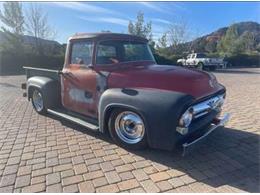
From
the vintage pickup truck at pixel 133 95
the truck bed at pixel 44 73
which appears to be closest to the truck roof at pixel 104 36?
the vintage pickup truck at pixel 133 95

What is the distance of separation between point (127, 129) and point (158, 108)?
0.92 meters

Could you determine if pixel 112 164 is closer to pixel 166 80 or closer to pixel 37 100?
pixel 166 80

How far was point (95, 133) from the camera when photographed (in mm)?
5105

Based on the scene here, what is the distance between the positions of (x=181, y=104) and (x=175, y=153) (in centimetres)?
108

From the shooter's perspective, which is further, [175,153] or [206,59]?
[206,59]

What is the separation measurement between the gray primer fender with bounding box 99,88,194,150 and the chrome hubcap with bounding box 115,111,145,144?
0.25m

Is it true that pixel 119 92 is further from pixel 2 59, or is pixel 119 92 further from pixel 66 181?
pixel 2 59

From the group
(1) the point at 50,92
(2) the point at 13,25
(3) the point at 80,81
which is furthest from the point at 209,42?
(3) the point at 80,81

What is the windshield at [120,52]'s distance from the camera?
15.5 feet

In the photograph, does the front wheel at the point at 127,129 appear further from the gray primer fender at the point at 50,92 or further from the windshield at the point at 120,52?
the gray primer fender at the point at 50,92

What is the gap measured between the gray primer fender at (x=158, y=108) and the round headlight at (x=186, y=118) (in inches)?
3.5

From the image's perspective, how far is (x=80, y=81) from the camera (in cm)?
493

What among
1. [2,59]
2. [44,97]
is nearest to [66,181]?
[44,97]

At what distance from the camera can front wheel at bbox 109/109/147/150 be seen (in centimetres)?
405
